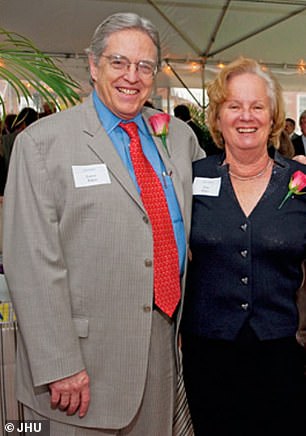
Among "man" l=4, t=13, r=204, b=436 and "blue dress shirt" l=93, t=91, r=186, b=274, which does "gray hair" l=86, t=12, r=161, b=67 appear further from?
"blue dress shirt" l=93, t=91, r=186, b=274

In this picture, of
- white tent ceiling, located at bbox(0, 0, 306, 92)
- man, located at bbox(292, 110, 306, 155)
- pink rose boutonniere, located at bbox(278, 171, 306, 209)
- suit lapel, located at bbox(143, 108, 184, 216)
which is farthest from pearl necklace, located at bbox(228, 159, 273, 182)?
white tent ceiling, located at bbox(0, 0, 306, 92)

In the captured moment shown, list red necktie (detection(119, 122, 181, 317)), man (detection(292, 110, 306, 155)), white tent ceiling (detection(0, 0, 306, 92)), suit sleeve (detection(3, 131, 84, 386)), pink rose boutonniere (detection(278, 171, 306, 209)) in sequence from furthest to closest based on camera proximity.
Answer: white tent ceiling (detection(0, 0, 306, 92)) < man (detection(292, 110, 306, 155)) < pink rose boutonniere (detection(278, 171, 306, 209)) < red necktie (detection(119, 122, 181, 317)) < suit sleeve (detection(3, 131, 84, 386))

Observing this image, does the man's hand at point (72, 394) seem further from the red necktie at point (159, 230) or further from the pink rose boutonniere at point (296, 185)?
the pink rose boutonniere at point (296, 185)

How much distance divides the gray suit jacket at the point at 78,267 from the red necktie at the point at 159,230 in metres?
0.05

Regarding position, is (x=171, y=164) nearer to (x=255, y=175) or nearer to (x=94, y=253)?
(x=255, y=175)

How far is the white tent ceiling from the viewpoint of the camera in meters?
5.96

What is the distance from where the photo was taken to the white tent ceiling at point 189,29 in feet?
19.6

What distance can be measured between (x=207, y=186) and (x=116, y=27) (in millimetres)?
565

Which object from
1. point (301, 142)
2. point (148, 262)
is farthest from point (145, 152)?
point (301, 142)

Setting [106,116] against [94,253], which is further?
[106,116]

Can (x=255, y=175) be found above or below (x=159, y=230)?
above

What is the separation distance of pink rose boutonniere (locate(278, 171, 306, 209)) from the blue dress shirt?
322 millimetres

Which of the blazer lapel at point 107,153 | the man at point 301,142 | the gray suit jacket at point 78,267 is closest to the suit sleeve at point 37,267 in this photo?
the gray suit jacket at point 78,267

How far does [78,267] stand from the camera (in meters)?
1.38
